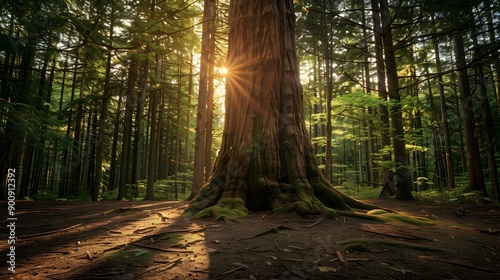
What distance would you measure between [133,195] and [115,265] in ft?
58.9

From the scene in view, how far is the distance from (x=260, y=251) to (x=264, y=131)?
2.94 meters

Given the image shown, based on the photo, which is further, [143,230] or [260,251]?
[143,230]

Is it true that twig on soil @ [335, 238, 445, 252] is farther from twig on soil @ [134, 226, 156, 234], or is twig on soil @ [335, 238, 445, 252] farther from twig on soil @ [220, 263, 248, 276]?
twig on soil @ [134, 226, 156, 234]

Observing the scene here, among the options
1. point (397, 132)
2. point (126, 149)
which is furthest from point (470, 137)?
point (126, 149)

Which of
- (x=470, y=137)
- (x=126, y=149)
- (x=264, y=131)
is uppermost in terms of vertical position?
(x=470, y=137)

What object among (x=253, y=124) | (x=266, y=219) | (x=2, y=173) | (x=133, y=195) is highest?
(x=253, y=124)

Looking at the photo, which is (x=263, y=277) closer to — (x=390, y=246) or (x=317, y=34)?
(x=390, y=246)

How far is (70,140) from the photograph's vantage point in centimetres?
807

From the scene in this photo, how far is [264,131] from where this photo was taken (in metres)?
5.02

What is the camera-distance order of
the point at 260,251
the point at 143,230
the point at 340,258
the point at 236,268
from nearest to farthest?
the point at 236,268
the point at 340,258
the point at 260,251
the point at 143,230

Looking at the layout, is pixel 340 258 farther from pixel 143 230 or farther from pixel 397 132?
pixel 397 132

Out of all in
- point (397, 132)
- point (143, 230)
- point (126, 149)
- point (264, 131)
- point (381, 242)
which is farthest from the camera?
point (126, 149)

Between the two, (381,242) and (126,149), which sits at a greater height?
(126,149)

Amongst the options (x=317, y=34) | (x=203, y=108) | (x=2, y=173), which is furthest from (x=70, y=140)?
(x=317, y=34)
